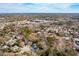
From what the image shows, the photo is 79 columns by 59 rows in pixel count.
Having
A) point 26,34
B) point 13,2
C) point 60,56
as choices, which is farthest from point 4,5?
point 60,56

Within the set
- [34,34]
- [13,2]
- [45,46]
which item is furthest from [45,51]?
[13,2]

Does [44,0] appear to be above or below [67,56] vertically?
above

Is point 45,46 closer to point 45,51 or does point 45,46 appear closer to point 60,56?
point 45,51

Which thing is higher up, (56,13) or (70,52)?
(56,13)

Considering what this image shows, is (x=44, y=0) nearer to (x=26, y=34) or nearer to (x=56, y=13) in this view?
(x=56, y=13)

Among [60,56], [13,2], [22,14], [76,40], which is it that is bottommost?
[60,56]

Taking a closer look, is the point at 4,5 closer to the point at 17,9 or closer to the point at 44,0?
the point at 17,9
